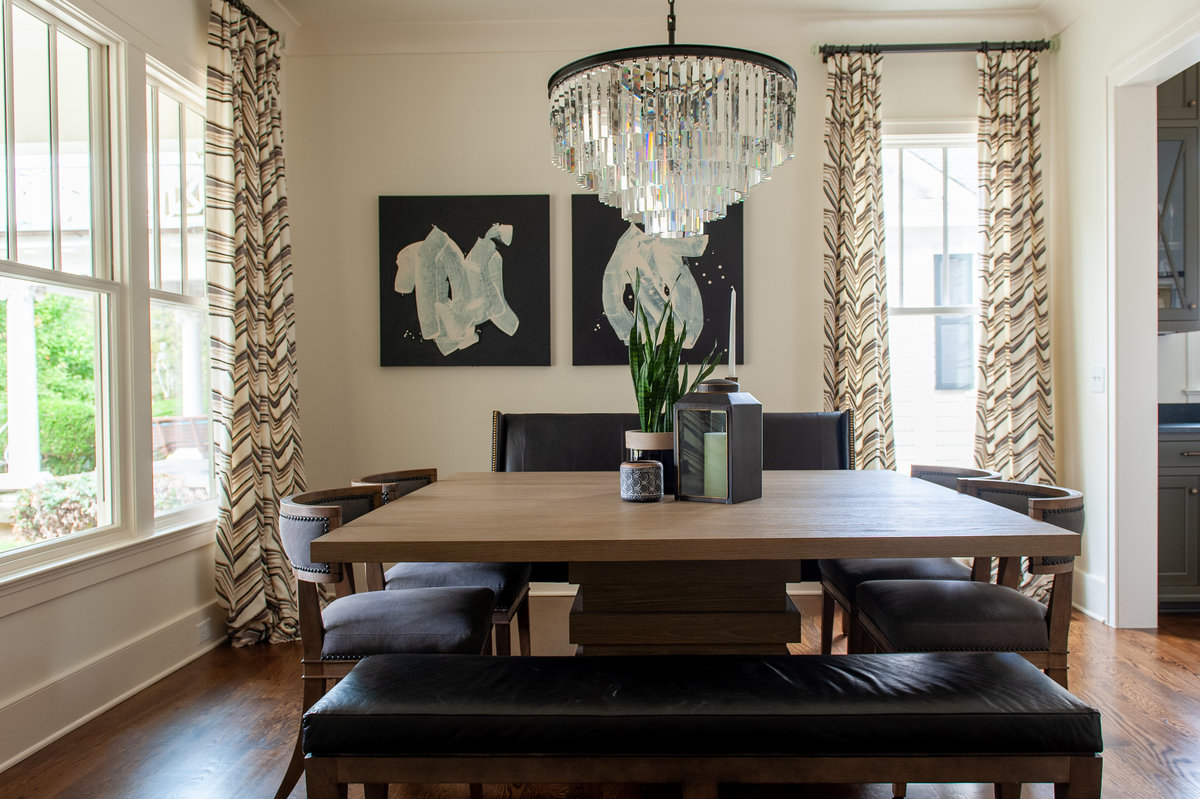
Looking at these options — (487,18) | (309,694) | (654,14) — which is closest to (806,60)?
(654,14)

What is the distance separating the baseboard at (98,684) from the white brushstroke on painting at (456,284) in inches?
66.6

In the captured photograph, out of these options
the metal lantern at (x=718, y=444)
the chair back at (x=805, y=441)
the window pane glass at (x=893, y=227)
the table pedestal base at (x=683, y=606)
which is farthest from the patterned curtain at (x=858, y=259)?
the table pedestal base at (x=683, y=606)

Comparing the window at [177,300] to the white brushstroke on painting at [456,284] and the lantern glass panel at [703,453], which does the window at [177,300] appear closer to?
the white brushstroke on painting at [456,284]

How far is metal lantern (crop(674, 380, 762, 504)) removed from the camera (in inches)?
67.6

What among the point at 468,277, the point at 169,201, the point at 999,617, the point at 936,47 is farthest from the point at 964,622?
the point at 169,201

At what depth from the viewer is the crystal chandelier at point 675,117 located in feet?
6.46

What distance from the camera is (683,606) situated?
5.68 ft

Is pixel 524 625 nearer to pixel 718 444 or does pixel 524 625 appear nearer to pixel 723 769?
pixel 718 444

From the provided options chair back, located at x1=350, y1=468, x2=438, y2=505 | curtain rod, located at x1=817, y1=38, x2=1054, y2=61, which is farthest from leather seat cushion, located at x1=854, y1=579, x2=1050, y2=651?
curtain rod, located at x1=817, y1=38, x2=1054, y2=61

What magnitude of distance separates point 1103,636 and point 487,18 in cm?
407

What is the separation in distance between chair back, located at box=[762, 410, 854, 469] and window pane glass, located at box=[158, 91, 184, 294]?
261 cm

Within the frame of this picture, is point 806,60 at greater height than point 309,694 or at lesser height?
greater

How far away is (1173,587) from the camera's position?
3492mm

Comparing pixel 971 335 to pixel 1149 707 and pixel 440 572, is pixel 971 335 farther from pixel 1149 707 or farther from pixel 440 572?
pixel 440 572
